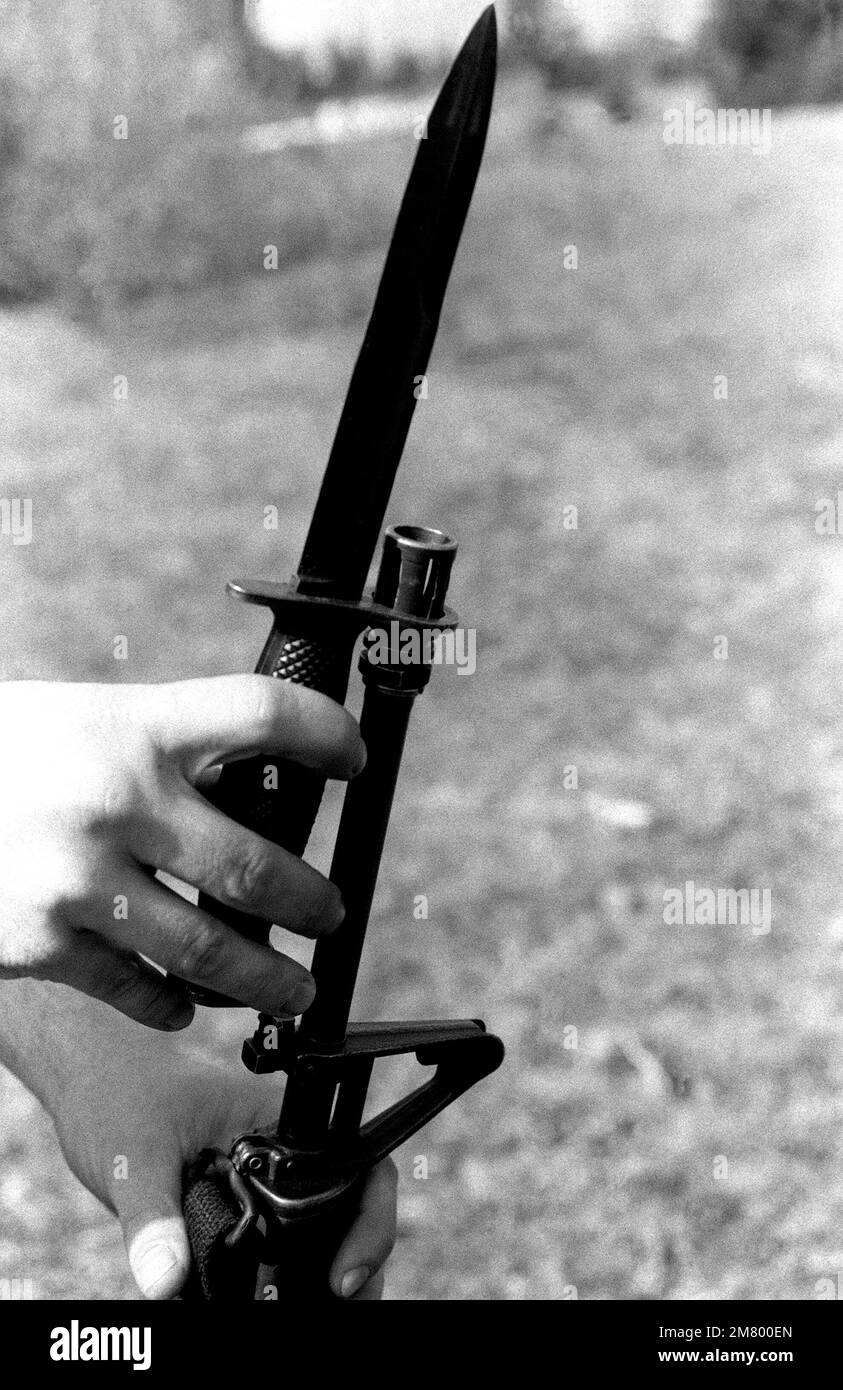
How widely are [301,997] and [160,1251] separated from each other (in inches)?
13.6

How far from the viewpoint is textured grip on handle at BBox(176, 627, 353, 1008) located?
975 millimetres

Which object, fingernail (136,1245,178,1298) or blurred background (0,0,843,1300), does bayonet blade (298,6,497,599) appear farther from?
blurred background (0,0,843,1300)

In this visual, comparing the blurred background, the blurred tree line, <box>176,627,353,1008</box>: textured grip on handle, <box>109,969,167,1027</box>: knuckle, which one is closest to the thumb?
<box>109,969,167,1027</box>: knuckle

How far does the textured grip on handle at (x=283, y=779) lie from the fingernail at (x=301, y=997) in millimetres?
66

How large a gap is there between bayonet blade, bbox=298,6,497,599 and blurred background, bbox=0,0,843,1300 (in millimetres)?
1903

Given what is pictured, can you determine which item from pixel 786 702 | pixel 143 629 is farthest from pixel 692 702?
pixel 143 629

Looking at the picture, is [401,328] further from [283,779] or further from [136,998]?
[136,998]

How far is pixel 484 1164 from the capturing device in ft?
9.31

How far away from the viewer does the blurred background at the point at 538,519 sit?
2.85m

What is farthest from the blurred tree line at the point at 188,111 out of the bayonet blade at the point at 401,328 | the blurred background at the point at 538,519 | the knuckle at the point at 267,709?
the knuckle at the point at 267,709

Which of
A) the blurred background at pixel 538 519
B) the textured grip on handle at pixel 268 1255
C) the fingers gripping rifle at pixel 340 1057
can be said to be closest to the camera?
the fingers gripping rifle at pixel 340 1057

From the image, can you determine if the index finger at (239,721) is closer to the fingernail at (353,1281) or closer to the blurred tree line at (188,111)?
the fingernail at (353,1281)

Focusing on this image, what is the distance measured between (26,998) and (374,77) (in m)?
6.82

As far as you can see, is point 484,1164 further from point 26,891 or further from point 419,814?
point 26,891
